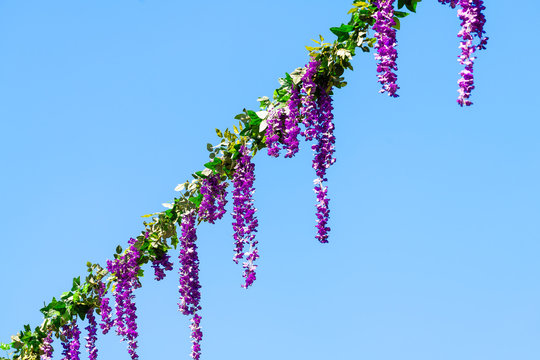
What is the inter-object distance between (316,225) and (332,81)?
4.61 ft

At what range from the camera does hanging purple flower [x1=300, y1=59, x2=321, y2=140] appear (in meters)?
6.20

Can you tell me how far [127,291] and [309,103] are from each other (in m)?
3.44

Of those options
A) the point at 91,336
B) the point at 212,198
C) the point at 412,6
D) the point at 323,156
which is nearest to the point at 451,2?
the point at 412,6

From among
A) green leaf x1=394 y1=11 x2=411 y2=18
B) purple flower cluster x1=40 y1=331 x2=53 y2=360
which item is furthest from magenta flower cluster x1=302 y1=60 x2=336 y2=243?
purple flower cluster x1=40 y1=331 x2=53 y2=360

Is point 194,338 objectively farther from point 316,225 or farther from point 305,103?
point 305,103

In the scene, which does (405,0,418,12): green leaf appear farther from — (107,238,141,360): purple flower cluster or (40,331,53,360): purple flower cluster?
(40,331,53,360): purple flower cluster

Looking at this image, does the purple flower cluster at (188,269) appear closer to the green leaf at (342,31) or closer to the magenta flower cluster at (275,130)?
the magenta flower cluster at (275,130)

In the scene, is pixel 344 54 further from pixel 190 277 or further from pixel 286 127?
pixel 190 277

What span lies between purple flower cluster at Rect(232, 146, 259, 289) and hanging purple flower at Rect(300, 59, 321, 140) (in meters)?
0.85

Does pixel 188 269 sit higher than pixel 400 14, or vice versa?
pixel 400 14

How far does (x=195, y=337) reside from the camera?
7.34 m

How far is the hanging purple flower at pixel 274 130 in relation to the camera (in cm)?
635

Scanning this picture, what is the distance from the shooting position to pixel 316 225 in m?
6.00

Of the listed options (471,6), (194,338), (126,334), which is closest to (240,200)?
(194,338)
